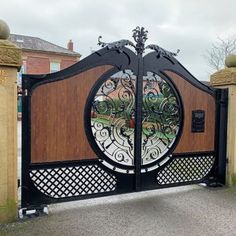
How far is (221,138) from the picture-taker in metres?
4.91

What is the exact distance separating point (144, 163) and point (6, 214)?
199 centimetres

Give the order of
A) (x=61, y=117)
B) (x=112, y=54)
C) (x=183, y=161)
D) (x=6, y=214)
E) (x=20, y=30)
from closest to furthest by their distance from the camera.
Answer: (x=6, y=214), (x=61, y=117), (x=112, y=54), (x=183, y=161), (x=20, y=30)

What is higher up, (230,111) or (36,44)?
(36,44)

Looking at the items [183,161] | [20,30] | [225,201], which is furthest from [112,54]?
[20,30]

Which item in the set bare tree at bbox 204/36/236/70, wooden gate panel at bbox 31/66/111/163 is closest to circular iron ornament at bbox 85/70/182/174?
wooden gate panel at bbox 31/66/111/163

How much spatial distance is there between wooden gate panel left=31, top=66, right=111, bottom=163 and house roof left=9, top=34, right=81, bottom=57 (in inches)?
896

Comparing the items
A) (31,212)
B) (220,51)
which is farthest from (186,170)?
(220,51)

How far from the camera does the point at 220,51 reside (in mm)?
18234

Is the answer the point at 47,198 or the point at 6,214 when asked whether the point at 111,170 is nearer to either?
the point at 47,198

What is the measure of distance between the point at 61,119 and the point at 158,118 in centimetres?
151

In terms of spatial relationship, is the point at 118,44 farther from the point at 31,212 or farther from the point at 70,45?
the point at 70,45

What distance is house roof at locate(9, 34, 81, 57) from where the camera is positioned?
25531mm

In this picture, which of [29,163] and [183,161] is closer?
[29,163]

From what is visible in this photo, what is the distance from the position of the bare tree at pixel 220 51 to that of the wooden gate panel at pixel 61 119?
49.4ft
